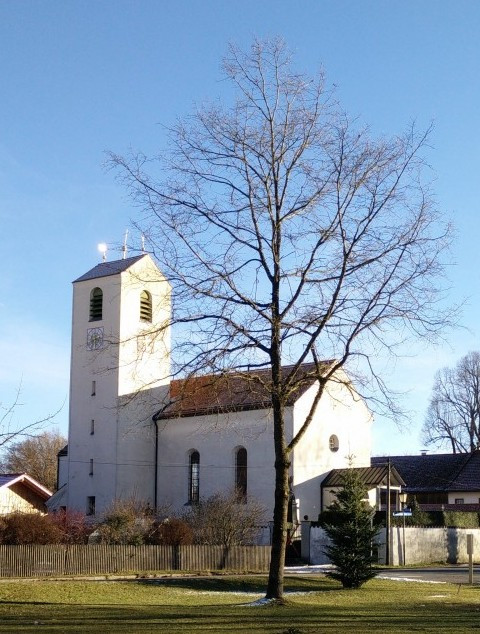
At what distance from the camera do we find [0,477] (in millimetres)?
44281

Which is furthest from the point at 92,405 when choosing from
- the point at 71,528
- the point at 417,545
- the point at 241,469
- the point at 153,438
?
the point at 417,545

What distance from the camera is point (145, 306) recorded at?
5588 centimetres

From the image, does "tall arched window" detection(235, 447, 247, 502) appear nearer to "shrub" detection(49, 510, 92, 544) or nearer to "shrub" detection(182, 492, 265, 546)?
"shrub" detection(182, 492, 265, 546)

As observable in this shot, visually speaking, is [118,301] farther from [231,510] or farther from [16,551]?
[16,551]

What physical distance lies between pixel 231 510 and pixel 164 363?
64.6ft

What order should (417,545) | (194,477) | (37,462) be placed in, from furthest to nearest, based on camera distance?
(37,462), (194,477), (417,545)

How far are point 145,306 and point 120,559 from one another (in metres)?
25.0

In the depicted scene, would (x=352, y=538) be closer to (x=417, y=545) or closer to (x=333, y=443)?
(x=417, y=545)

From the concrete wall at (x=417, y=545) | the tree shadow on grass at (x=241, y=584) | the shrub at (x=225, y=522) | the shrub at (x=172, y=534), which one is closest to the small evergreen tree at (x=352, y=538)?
the tree shadow on grass at (x=241, y=584)

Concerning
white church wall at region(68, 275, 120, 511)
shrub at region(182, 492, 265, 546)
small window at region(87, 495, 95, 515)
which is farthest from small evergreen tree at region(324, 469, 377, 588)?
small window at region(87, 495, 95, 515)

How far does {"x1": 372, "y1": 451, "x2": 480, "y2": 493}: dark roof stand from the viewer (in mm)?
64750

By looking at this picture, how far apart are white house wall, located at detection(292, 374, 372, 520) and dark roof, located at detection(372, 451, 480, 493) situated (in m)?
14.5

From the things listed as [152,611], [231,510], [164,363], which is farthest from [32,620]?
[231,510]

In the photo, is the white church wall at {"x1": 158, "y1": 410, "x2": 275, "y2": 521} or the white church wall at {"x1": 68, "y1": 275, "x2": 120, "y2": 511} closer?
the white church wall at {"x1": 158, "y1": 410, "x2": 275, "y2": 521}
